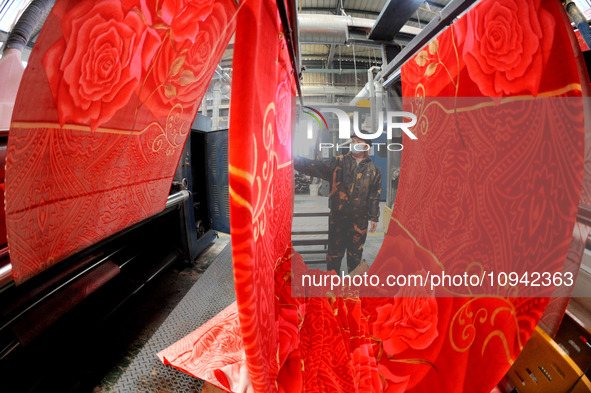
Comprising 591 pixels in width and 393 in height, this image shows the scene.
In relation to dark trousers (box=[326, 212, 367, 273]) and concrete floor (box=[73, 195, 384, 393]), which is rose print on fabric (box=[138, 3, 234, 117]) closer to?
concrete floor (box=[73, 195, 384, 393])

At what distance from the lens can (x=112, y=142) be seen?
0.61m

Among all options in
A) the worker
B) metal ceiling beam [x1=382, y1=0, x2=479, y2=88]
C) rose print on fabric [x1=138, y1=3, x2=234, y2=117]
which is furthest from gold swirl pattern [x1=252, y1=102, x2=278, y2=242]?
the worker

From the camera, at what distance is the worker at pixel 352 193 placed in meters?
2.39

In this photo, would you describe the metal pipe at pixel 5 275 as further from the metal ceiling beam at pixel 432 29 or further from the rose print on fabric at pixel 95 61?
the metal ceiling beam at pixel 432 29

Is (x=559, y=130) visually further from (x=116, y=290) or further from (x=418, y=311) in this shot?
(x=116, y=290)

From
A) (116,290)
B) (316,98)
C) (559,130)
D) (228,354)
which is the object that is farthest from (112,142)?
(316,98)

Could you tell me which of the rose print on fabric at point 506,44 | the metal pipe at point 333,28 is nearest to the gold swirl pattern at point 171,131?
the rose print on fabric at point 506,44

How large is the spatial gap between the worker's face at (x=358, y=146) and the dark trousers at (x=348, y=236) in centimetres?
72

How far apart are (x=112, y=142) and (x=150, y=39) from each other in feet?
0.97

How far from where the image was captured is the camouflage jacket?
2.38 metres

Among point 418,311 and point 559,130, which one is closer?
point 559,130

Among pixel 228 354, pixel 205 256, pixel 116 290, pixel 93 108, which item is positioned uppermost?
pixel 93 108

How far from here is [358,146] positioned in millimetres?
2404

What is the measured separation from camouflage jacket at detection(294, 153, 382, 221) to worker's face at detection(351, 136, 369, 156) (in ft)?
0.22
